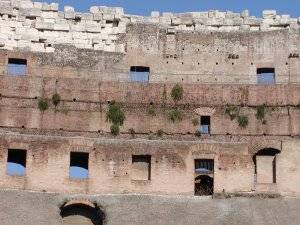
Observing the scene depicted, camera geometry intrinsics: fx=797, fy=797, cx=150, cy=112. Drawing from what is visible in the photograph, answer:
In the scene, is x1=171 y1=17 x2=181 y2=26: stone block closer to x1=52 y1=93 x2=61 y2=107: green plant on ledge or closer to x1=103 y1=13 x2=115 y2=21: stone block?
x1=103 y1=13 x2=115 y2=21: stone block

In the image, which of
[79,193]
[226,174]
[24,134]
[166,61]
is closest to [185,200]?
[226,174]

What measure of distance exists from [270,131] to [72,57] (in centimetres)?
1111

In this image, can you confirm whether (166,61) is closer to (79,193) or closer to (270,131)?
(270,131)

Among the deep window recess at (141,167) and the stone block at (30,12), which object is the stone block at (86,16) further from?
the deep window recess at (141,167)

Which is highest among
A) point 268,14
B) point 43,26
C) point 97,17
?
point 268,14

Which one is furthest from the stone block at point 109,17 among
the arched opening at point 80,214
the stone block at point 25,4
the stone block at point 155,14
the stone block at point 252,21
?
the arched opening at point 80,214

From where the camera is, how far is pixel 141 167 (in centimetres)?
3559

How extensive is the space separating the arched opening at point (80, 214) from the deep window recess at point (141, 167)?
2.89 metres

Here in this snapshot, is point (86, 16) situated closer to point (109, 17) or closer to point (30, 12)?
point (109, 17)

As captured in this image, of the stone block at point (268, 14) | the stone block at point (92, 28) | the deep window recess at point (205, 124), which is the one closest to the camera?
the deep window recess at point (205, 124)

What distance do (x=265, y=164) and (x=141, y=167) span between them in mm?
5637

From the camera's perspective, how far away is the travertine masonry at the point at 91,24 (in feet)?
140

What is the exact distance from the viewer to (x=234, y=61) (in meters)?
42.3

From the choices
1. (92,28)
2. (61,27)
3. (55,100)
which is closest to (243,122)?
(55,100)
